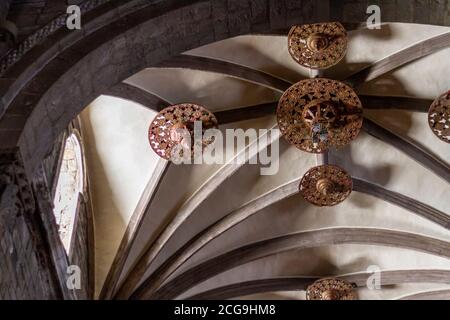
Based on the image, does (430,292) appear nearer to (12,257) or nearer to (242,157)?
(242,157)

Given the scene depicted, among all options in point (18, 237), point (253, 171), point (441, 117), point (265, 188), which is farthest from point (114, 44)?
point (265, 188)

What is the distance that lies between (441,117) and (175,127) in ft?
11.9

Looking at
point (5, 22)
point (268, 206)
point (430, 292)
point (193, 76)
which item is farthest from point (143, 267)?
point (5, 22)

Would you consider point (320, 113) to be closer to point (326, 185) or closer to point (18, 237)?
point (326, 185)

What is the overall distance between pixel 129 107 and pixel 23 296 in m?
4.89

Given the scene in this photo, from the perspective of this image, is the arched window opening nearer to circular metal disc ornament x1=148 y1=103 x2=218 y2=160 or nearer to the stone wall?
circular metal disc ornament x1=148 y1=103 x2=218 y2=160

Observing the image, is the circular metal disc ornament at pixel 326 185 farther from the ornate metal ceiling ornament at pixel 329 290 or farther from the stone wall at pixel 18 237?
the stone wall at pixel 18 237

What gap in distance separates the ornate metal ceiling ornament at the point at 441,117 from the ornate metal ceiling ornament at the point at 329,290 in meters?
4.35

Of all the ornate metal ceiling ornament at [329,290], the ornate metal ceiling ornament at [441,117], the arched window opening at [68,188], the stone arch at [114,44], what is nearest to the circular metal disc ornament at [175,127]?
the arched window opening at [68,188]

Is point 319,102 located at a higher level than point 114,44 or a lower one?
higher

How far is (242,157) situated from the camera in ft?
38.8

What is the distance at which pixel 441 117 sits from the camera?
10.6 m

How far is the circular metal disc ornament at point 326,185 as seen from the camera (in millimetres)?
11508

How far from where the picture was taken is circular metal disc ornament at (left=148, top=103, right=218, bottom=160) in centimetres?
1080
